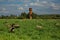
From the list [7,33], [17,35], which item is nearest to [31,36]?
[17,35]

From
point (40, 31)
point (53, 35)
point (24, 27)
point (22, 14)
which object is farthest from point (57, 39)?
point (22, 14)

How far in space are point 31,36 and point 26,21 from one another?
3.82 feet

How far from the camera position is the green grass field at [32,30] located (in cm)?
657

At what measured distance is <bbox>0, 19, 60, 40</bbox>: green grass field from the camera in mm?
6570

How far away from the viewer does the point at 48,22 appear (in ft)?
25.5

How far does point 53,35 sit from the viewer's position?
6.91m

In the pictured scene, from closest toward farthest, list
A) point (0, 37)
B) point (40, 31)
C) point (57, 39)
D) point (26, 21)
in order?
point (0, 37)
point (57, 39)
point (40, 31)
point (26, 21)

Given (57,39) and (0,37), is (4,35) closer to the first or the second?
(0,37)

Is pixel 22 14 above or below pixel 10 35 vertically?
above

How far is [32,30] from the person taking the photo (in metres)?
7.13

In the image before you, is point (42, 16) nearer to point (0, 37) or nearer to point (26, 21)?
point (26, 21)

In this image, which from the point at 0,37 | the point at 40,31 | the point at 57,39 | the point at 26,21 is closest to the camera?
the point at 0,37

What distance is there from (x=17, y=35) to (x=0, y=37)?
2.34 ft

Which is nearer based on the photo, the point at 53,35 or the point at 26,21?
the point at 53,35
